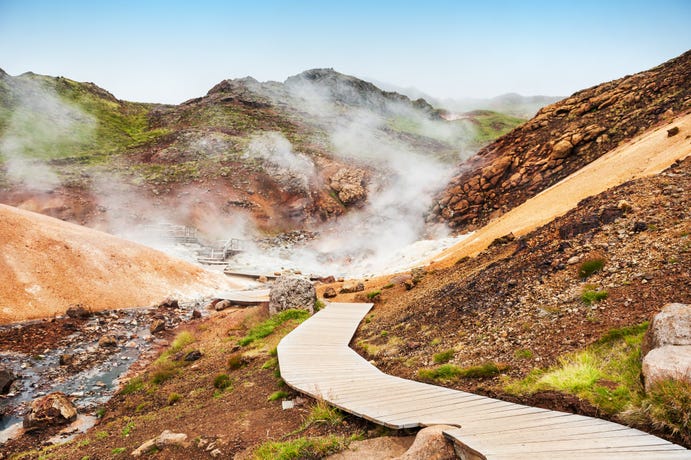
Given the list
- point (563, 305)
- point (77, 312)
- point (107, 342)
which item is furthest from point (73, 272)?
point (563, 305)

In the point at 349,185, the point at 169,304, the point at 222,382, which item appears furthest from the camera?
the point at 349,185

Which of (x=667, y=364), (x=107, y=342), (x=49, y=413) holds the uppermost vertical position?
(x=667, y=364)

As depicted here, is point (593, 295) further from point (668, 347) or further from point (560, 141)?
point (560, 141)

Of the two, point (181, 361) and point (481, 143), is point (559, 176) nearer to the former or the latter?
point (181, 361)

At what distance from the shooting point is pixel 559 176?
32125 mm

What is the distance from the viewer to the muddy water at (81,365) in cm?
1047

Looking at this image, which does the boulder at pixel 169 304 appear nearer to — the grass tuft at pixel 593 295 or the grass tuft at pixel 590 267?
the grass tuft at pixel 590 267

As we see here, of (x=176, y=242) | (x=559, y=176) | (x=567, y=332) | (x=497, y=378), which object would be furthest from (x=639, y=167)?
(x=176, y=242)

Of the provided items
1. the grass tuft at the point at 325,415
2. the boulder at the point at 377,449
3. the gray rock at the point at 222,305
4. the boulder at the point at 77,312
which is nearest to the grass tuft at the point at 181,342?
the gray rock at the point at 222,305

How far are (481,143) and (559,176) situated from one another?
52598 millimetres

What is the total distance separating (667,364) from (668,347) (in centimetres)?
41

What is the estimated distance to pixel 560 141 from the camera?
33.7 m

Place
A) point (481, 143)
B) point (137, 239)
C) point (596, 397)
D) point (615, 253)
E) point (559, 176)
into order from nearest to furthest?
point (596, 397) → point (615, 253) → point (559, 176) → point (137, 239) → point (481, 143)

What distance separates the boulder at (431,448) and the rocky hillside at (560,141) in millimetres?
32584
